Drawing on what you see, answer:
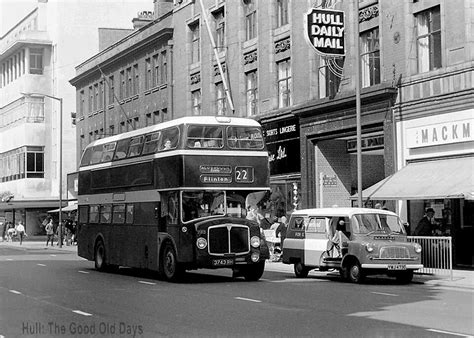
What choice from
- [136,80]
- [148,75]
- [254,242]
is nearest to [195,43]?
[148,75]

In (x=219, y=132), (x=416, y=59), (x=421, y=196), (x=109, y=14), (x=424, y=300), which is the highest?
(x=109, y=14)

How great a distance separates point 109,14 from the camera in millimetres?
80375

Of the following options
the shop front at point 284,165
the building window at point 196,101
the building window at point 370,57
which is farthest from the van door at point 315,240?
the building window at point 196,101

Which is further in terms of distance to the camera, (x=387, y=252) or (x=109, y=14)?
(x=109, y=14)

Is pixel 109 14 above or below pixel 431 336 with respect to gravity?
above

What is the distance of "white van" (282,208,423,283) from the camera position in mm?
21234

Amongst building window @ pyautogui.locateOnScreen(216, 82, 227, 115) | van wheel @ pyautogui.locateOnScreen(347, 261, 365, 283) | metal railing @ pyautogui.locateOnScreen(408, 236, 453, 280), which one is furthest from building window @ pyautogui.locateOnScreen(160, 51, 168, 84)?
van wheel @ pyautogui.locateOnScreen(347, 261, 365, 283)

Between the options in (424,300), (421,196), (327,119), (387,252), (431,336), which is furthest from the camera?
(327,119)

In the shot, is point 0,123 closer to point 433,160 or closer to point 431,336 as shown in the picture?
point 433,160

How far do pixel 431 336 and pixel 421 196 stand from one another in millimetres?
13729

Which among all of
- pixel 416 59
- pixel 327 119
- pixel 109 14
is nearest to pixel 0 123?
Result: pixel 109 14

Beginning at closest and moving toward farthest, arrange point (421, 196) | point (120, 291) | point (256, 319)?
point (256, 319) < point (120, 291) < point (421, 196)

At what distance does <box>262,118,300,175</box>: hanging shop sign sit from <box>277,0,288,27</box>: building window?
4.59 meters

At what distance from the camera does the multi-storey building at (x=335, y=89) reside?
2694 centimetres
